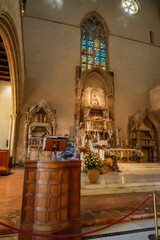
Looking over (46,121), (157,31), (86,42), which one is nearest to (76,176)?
(46,121)

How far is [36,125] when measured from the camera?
31.4 feet

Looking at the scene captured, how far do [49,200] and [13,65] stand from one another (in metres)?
6.43

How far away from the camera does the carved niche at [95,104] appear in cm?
1024

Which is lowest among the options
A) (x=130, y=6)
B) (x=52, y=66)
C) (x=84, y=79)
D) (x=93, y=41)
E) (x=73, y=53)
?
(x=84, y=79)

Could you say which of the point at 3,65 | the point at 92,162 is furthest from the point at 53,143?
the point at 3,65

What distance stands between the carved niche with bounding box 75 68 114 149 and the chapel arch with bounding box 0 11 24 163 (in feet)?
12.0

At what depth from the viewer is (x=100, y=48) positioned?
1294 cm

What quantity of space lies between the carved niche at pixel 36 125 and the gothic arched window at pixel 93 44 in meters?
4.57

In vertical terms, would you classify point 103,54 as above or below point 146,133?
above

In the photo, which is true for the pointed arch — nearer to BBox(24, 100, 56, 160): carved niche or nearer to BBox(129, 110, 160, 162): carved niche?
BBox(24, 100, 56, 160): carved niche

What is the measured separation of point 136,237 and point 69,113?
8911 mm

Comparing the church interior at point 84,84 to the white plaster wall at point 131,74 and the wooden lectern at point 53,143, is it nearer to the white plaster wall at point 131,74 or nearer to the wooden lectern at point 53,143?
the white plaster wall at point 131,74

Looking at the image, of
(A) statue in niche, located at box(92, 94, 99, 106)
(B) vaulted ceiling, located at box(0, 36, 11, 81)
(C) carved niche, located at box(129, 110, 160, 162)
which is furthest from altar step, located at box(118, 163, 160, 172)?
(B) vaulted ceiling, located at box(0, 36, 11, 81)

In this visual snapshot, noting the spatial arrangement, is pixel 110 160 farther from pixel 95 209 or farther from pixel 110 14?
pixel 110 14
